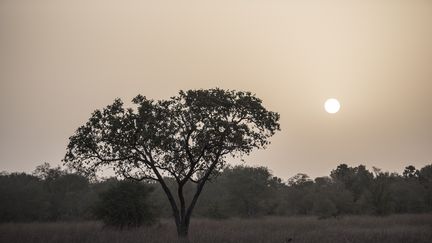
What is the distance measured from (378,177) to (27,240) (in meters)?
60.6

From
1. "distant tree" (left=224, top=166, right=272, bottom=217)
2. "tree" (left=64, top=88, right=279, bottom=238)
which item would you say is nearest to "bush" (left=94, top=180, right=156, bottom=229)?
"tree" (left=64, top=88, right=279, bottom=238)

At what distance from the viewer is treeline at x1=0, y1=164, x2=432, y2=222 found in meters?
56.1

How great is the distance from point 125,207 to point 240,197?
37813 millimetres

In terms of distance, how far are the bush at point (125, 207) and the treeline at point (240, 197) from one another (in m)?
17.0

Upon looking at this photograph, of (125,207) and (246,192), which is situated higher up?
(246,192)

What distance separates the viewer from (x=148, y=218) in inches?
1389

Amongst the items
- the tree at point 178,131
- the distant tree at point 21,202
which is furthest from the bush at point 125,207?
the distant tree at point 21,202

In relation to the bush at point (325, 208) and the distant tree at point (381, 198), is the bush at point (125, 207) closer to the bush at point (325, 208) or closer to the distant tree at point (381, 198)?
the bush at point (325, 208)

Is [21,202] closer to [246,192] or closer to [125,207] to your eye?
[125,207]

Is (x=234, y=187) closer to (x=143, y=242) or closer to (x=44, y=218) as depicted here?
(x=44, y=218)

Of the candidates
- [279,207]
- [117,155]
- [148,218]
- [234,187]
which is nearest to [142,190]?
[148,218]

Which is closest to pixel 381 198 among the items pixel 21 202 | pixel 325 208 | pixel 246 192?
pixel 325 208

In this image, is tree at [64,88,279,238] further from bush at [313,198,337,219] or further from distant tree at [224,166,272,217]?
distant tree at [224,166,272,217]

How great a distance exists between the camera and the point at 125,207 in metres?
34.3
